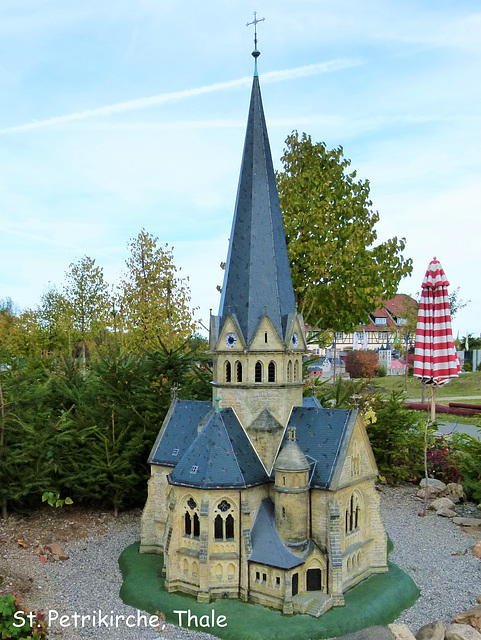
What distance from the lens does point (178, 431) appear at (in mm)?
22797

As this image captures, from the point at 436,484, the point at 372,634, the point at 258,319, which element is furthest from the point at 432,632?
the point at 436,484

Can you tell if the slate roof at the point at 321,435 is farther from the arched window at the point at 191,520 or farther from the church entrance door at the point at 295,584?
the arched window at the point at 191,520

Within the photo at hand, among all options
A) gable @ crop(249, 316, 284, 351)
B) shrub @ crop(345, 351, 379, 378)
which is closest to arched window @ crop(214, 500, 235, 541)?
gable @ crop(249, 316, 284, 351)

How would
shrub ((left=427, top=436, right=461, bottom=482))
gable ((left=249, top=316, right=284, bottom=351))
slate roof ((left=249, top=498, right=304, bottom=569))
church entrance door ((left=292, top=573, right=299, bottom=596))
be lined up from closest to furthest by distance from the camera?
1. slate roof ((left=249, top=498, right=304, bottom=569))
2. church entrance door ((left=292, top=573, right=299, bottom=596))
3. gable ((left=249, top=316, right=284, bottom=351))
4. shrub ((left=427, top=436, right=461, bottom=482))

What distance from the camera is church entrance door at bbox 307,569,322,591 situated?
18.9 meters

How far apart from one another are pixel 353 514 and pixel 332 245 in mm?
17426

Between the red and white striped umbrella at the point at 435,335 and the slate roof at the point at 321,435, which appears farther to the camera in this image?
the red and white striped umbrella at the point at 435,335

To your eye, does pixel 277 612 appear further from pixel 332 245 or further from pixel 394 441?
pixel 332 245

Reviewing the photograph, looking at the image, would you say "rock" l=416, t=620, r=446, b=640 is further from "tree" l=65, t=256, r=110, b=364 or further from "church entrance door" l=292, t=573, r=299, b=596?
"tree" l=65, t=256, r=110, b=364

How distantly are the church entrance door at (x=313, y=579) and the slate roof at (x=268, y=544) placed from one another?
2.86 feet

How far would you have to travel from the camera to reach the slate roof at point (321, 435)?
19359 millimetres

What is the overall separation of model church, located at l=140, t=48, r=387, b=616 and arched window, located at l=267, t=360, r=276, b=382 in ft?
0.15

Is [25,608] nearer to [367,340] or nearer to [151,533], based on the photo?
[151,533]

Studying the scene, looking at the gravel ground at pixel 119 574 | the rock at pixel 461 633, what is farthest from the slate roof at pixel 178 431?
the rock at pixel 461 633
